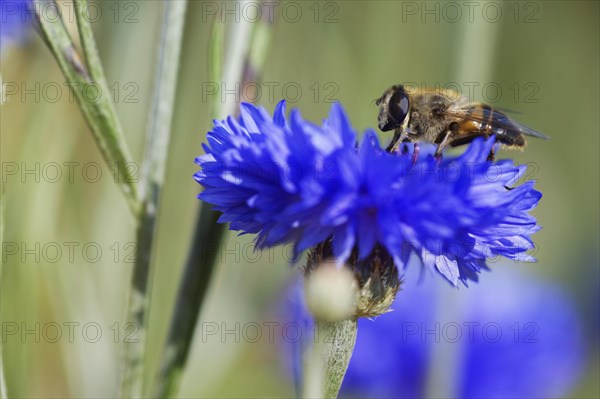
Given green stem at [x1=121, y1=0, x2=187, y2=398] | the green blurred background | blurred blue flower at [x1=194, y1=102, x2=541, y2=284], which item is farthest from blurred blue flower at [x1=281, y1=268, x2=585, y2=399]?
blurred blue flower at [x1=194, y1=102, x2=541, y2=284]

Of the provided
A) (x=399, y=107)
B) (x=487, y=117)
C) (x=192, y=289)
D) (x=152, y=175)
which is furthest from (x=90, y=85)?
(x=487, y=117)

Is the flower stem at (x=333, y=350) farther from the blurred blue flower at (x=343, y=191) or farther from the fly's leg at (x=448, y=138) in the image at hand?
the fly's leg at (x=448, y=138)

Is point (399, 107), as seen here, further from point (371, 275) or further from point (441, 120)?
point (371, 275)

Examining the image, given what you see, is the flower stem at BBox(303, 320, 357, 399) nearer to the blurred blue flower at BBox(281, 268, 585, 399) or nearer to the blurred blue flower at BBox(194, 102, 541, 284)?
the blurred blue flower at BBox(194, 102, 541, 284)

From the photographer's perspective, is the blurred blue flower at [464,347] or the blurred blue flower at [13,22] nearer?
the blurred blue flower at [13,22]

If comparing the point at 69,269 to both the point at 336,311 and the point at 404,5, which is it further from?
the point at 404,5

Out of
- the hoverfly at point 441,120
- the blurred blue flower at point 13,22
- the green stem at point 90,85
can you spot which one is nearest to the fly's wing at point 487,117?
the hoverfly at point 441,120
